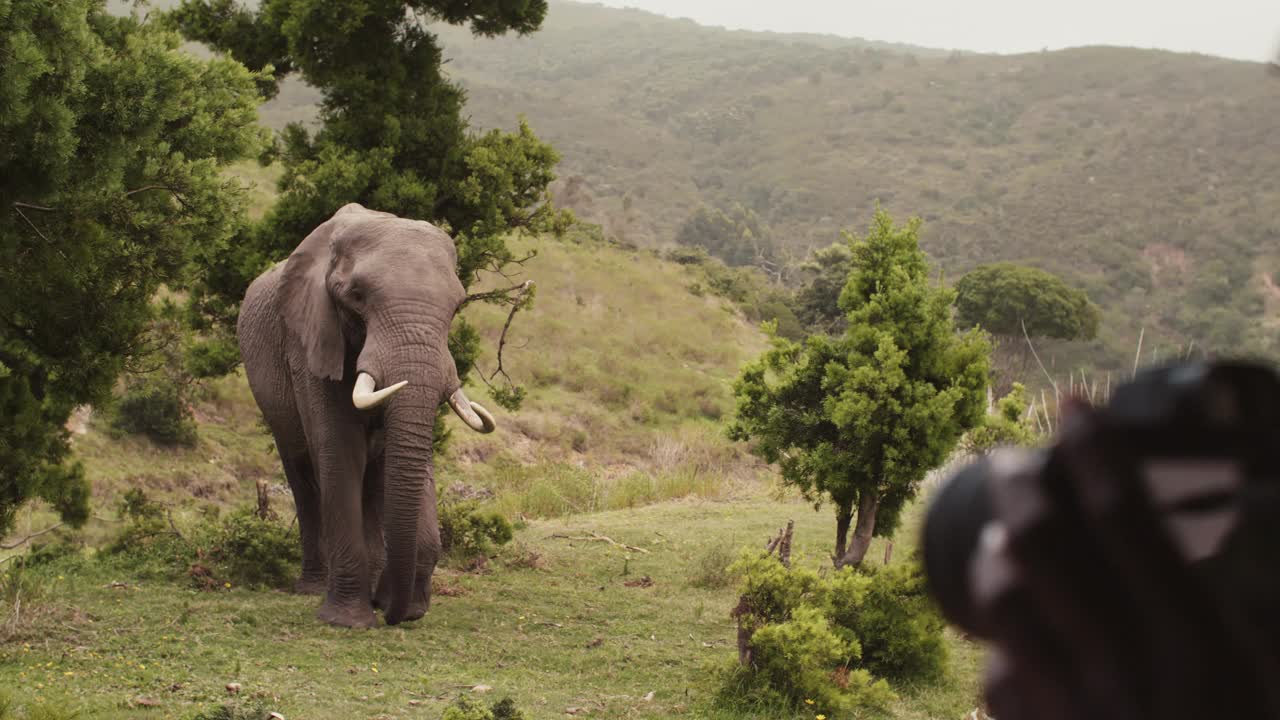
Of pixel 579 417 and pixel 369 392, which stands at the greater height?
pixel 369 392

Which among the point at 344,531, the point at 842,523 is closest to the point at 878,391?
the point at 842,523

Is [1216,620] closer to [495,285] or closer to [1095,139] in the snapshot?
[495,285]

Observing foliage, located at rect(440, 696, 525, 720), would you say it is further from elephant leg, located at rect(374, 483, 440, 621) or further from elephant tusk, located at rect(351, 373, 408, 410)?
elephant leg, located at rect(374, 483, 440, 621)

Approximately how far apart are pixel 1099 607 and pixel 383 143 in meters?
11.0

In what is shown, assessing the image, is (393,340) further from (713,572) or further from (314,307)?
(713,572)

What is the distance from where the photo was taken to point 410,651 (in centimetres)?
810

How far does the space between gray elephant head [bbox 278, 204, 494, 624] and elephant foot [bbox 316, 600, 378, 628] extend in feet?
0.52

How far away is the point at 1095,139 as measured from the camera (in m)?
84.1

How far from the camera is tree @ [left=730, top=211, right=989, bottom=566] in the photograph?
834 cm

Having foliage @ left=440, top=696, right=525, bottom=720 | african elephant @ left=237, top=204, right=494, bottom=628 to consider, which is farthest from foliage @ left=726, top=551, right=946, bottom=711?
african elephant @ left=237, top=204, right=494, bottom=628

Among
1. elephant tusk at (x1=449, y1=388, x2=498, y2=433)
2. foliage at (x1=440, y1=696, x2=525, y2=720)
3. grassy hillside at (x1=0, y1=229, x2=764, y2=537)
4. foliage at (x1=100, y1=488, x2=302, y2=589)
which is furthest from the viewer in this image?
grassy hillside at (x1=0, y1=229, x2=764, y2=537)

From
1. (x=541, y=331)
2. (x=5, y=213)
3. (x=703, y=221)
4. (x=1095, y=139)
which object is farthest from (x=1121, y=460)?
(x=1095, y=139)

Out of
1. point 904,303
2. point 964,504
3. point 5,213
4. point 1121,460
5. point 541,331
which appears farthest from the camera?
point 541,331

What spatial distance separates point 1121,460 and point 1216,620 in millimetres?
137
